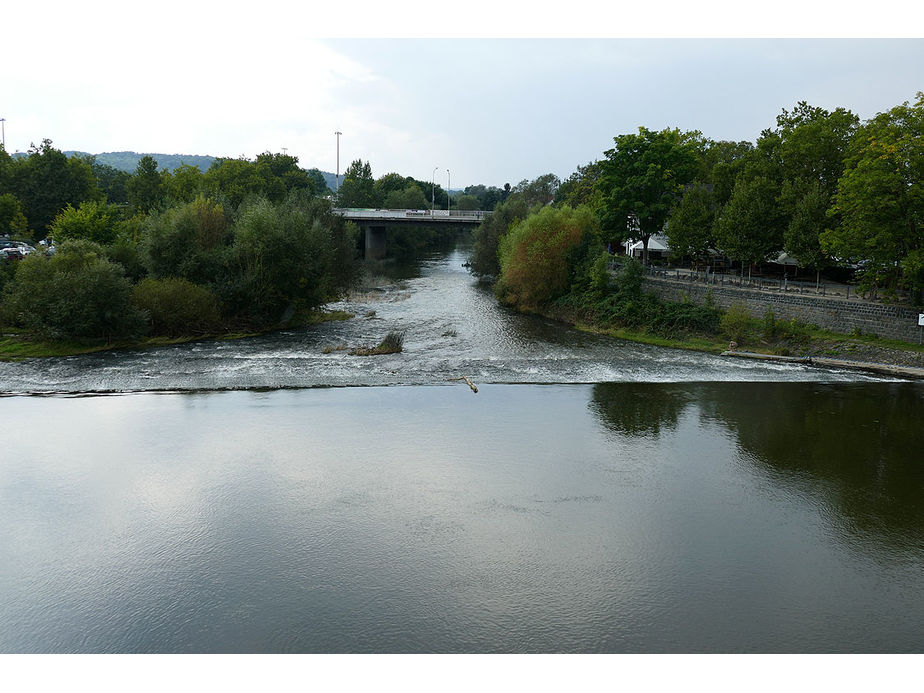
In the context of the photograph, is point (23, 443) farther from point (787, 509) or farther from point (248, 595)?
point (787, 509)

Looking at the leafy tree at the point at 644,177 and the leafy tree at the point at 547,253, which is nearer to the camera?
the leafy tree at the point at 644,177

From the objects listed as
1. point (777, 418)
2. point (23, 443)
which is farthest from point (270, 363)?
point (777, 418)

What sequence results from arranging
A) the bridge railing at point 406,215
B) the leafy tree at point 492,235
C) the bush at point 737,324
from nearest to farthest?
the bush at point 737,324
the leafy tree at point 492,235
the bridge railing at point 406,215

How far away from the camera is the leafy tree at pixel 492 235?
7275cm

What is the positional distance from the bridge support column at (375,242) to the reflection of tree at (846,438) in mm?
66141

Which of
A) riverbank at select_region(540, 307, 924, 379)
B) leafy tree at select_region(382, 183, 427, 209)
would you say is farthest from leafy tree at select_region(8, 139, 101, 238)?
riverbank at select_region(540, 307, 924, 379)

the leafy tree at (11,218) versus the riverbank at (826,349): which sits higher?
the leafy tree at (11,218)

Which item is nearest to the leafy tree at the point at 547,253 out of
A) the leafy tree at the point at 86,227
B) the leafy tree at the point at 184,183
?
the leafy tree at the point at 86,227

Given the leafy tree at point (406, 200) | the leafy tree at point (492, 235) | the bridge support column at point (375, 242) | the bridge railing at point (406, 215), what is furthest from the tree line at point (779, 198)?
the leafy tree at point (406, 200)

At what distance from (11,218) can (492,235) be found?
47902 mm

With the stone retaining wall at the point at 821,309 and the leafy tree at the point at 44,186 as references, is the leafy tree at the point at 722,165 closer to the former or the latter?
the stone retaining wall at the point at 821,309

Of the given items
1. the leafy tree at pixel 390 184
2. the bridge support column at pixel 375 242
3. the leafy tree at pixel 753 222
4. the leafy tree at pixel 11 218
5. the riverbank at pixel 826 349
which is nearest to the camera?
the riverbank at pixel 826 349

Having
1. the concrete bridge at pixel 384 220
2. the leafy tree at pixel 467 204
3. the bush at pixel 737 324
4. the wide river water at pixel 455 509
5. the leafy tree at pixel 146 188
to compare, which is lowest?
the wide river water at pixel 455 509

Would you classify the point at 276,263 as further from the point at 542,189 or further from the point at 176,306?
the point at 542,189
